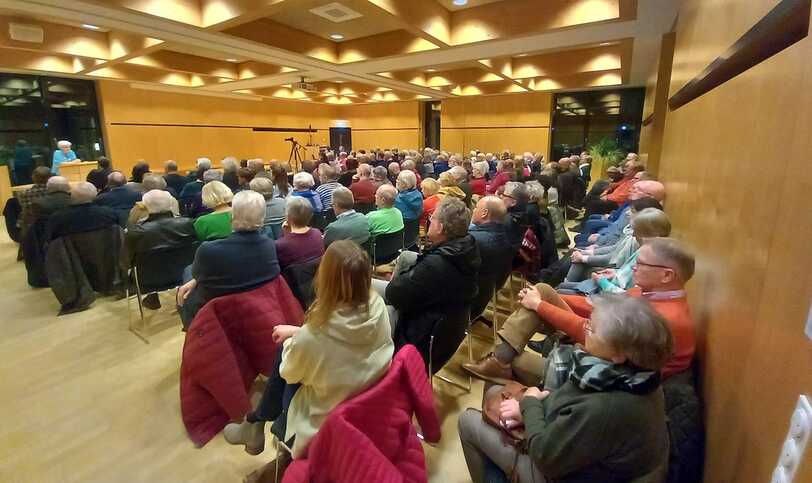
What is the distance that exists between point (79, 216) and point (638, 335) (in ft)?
13.5

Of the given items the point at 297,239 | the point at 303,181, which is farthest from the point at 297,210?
the point at 303,181

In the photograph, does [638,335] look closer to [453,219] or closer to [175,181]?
[453,219]

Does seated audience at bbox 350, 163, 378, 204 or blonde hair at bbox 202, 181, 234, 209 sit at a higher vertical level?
blonde hair at bbox 202, 181, 234, 209

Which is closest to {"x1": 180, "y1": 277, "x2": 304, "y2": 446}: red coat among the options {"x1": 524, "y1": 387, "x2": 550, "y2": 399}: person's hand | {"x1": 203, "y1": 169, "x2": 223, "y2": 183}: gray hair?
{"x1": 524, "y1": 387, "x2": 550, "y2": 399}: person's hand

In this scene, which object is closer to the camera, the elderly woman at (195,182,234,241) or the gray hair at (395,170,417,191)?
the elderly woman at (195,182,234,241)

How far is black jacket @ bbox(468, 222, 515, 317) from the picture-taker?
249cm

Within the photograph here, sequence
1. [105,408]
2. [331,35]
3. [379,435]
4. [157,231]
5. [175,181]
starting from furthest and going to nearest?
[331,35] → [175,181] → [157,231] → [105,408] → [379,435]

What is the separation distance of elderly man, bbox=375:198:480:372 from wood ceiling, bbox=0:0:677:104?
2685mm

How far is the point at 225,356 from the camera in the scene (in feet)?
6.49

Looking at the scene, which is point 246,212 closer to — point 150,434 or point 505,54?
point 150,434

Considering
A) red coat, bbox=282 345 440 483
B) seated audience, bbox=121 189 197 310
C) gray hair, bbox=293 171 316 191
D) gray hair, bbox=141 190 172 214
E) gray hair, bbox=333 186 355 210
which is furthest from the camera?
gray hair, bbox=293 171 316 191

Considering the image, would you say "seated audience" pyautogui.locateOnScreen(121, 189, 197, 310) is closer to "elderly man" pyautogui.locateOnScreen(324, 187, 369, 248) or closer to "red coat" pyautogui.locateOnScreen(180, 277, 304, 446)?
"elderly man" pyautogui.locateOnScreen(324, 187, 369, 248)

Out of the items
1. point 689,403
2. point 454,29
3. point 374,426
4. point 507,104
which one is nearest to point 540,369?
point 689,403

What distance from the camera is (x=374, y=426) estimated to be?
1.25m
